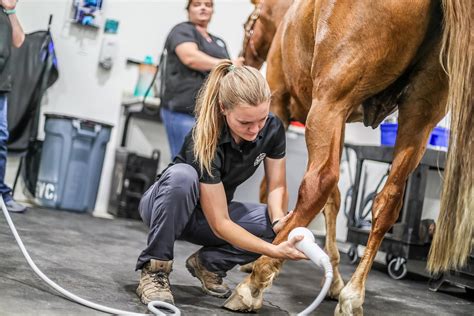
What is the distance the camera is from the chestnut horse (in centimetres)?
193

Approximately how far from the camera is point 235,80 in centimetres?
190

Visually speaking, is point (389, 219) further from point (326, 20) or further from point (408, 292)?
point (408, 292)

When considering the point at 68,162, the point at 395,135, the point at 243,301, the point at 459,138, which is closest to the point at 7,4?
the point at 68,162

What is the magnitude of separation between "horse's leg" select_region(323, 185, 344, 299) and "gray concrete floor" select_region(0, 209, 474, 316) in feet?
0.24

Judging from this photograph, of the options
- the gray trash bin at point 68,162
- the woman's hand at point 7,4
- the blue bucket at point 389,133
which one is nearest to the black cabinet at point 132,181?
the gray trash bin at point 68,162

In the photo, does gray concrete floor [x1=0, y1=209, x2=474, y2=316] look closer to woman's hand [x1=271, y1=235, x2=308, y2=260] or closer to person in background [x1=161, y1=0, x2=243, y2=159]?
woman's hand [x1=271, y1=235, x2=308, y2=260]

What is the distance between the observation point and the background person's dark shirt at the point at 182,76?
379 centimetres

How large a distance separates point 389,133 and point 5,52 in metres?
2.42

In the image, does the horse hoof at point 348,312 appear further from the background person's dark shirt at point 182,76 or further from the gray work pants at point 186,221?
the background person's dark shirt at point 182,76

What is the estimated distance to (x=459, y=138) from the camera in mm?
1924

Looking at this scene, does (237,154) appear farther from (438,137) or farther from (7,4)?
(7,4)

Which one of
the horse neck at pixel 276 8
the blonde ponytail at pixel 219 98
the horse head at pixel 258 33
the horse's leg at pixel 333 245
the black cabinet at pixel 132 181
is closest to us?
the blonde ponytail at pixel 219 98

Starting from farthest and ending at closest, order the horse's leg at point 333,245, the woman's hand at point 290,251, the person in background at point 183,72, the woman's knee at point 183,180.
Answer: the person in background at point 183,72 → the horse's leg at point 333,245 → the woman's knee at point 183,180 → the woman's hand at point 290,251

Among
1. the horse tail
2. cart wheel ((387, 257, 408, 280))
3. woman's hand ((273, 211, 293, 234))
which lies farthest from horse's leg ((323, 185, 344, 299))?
cart wheel ((387, 257, 408, 280))
